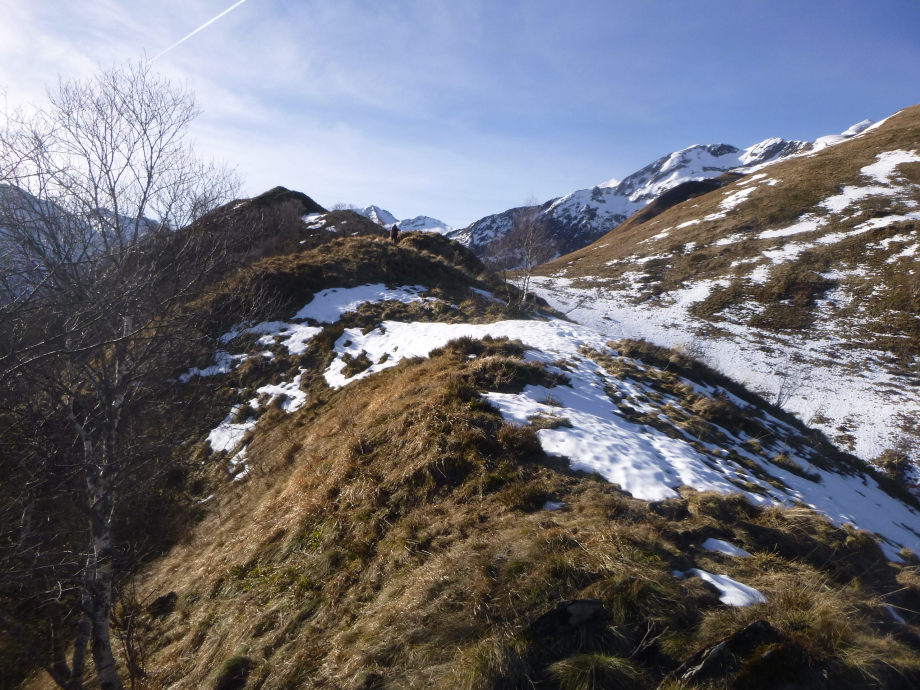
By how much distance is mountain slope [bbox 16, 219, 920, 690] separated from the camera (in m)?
3.34

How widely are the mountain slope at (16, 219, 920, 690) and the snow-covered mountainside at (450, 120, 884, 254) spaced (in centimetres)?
10468

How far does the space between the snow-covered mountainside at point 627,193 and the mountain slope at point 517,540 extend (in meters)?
105

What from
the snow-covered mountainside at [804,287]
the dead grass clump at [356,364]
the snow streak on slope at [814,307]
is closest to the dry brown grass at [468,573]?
the dead grass clump at [356,364]

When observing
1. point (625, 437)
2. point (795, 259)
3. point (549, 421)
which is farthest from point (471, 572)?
point (795, 259)

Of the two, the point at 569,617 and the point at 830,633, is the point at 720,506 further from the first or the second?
the point at 569,617

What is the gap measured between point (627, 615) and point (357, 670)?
2.28 meters

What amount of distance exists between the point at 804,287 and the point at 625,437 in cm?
3263

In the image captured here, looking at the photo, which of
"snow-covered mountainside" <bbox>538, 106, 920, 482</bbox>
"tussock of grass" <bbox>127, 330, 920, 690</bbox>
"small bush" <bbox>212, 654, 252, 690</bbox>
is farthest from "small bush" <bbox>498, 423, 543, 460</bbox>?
"snow-covered mountainside" <bbox>538, 106, 920, 482</bbox>

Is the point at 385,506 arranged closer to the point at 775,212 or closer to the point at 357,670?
the point at 357,670

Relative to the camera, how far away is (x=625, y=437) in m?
7.35

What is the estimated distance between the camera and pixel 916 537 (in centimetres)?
920

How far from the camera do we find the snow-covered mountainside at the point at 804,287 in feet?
69.2

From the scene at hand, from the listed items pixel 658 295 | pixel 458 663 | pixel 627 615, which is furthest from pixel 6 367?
pixel 658 295

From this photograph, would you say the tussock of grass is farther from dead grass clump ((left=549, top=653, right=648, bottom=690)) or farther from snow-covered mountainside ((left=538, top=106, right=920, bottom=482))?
snow-covered mountainside ((left=538, top=106, right=920, bottom=482))
